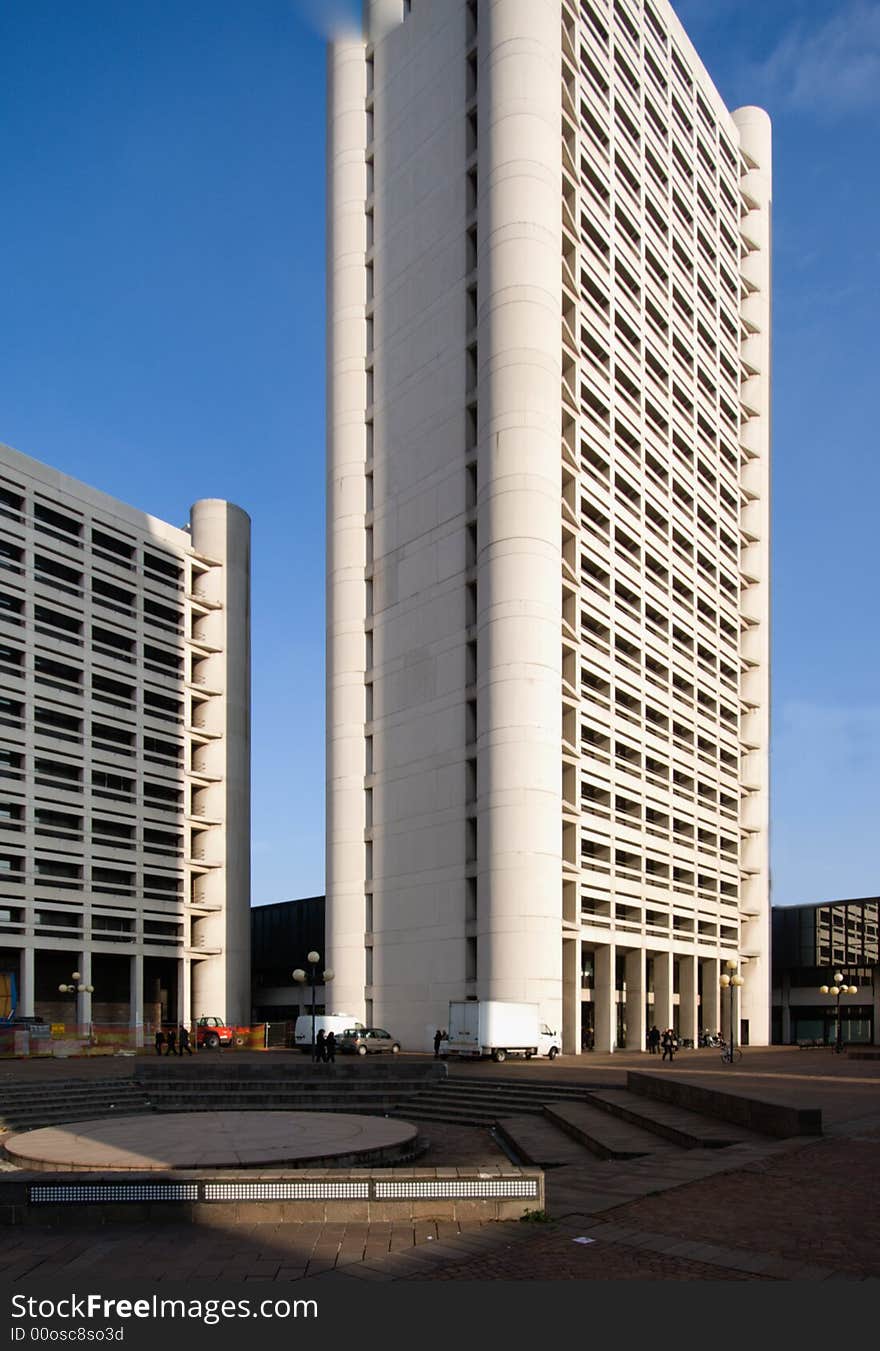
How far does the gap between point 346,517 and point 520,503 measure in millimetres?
14415

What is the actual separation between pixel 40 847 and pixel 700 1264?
240 ft

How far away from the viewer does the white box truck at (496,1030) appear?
49.2 metres

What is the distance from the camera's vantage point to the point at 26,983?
76250 millimetres

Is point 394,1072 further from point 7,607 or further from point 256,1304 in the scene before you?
point 7,607

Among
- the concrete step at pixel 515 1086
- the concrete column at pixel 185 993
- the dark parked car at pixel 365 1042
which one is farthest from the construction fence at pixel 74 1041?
the concrete column at pixel 185 993

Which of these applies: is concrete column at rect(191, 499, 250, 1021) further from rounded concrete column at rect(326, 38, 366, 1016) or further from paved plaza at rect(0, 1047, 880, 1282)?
paved plaza at rect(0, 1047, 880, 1282)

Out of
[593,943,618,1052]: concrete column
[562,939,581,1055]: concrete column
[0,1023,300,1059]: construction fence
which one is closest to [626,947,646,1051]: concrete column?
[593,943,618,1052]: concrete column

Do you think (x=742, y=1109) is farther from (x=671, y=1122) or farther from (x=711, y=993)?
(x=711, y=993)

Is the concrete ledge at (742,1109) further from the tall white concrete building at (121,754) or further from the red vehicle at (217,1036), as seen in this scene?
the tall white concrete building at (121,754)

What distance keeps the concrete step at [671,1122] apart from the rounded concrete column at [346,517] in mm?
35025

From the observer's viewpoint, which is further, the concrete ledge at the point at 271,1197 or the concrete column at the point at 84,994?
the concrete column at the point at 84,994

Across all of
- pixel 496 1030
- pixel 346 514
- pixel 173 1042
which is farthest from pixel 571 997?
pixel 346 514

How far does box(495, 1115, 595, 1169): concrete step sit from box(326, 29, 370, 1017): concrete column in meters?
35.3

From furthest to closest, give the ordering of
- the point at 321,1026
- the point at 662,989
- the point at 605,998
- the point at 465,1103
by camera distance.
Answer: the point at 662,989 → the point at 605,998 → the point at 321,1026 → the point at 465,1103
